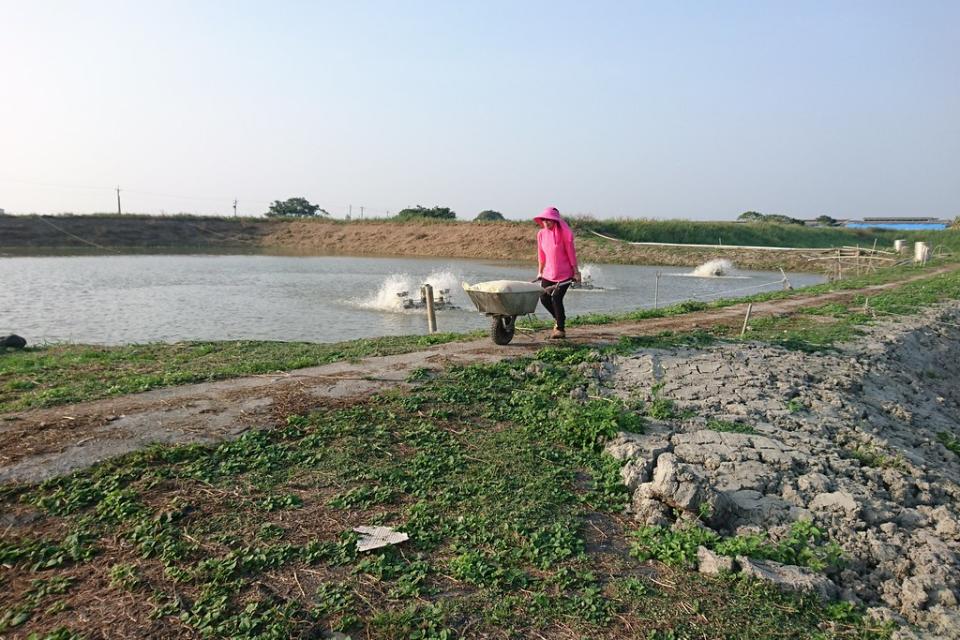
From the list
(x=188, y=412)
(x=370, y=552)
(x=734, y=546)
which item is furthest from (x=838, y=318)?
(x=188, y=412)

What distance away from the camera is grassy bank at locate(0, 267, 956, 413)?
6.44 metres

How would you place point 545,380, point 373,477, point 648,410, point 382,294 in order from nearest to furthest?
point 373,477
point 648,410
point 545,380
point 382,294

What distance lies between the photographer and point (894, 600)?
369cm

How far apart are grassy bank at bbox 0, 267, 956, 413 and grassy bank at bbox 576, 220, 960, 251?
39.2 m

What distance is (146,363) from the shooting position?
8.31m

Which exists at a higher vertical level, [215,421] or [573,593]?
[215,421]

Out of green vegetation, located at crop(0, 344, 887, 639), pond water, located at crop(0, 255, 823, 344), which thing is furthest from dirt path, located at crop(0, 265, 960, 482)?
pond water, located at crop(0, 255, 823, 344)

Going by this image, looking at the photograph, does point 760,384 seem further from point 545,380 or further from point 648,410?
point 545,380

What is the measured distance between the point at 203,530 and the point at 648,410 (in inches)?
160

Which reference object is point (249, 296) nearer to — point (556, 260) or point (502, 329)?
point (502, 329)

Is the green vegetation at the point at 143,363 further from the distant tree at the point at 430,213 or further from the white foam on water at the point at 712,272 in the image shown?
the distant tree at the point at 430,213

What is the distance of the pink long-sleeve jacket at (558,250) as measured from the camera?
8.44 m

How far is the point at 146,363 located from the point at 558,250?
575 cm

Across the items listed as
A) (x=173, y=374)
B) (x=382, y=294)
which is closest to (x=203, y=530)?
(x=173, y=374)
